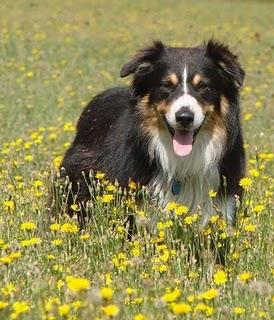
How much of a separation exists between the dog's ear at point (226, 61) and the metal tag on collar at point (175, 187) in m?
0.79

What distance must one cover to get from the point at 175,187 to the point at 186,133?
45cm

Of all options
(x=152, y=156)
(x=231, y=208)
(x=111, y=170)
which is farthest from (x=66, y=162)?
(x=231, y=208)

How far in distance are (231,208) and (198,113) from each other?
750mm

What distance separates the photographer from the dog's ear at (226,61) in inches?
201

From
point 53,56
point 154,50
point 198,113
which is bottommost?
point 53,56

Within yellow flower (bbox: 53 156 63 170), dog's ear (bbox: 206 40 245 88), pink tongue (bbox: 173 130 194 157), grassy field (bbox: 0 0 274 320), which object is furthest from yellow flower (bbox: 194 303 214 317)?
yellow flower (bbox: 53 156 63 170)

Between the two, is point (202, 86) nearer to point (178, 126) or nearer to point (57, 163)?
point (178, 126)

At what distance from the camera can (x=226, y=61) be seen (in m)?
5.12

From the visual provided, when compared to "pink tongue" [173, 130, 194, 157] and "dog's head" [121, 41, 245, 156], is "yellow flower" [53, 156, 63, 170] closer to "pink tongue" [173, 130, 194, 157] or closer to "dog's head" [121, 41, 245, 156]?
"dog's head" [121, 41, 245, 156]

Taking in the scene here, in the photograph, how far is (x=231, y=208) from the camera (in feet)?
16.7

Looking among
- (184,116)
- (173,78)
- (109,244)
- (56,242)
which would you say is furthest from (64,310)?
(173,78)

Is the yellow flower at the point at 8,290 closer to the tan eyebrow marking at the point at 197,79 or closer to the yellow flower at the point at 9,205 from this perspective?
the yellow flower at the point at 9,205

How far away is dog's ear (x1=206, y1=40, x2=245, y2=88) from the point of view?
16.8ft

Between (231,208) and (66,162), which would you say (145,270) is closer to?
(231,208)
